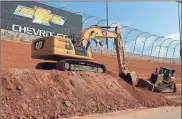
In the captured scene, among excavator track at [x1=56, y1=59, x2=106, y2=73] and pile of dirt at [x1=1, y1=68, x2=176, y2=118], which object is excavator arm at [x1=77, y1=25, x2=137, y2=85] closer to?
excavator track at [x1=56, y1=59, x2=106, y2=73]

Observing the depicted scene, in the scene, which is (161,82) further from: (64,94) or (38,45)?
(64,94)

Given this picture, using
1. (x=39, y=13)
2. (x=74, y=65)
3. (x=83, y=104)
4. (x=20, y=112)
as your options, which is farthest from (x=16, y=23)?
(x=20, y=112)

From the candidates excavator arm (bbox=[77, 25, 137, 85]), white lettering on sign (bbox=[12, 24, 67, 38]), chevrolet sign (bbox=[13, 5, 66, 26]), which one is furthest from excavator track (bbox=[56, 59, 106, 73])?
chevrolet sign (bbox=[13, 5, 66, 26])

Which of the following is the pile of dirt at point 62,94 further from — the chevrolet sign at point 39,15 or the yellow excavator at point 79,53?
the chevrolet sign at point 39,15

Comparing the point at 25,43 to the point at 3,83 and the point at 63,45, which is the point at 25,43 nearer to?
the point at 63,45

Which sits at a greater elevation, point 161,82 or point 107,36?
point 107,36

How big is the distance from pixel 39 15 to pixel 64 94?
2732cm

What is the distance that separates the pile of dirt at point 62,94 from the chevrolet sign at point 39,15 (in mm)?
21528

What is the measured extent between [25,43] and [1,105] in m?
18.8

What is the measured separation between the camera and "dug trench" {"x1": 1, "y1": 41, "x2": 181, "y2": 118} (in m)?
13.2

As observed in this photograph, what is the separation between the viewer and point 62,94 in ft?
50.7

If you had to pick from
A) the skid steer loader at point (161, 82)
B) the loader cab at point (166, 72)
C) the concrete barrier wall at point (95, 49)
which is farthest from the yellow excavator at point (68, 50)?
the concrete barrier wall at point (95, 49)

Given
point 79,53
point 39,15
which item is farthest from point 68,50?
point 39,15

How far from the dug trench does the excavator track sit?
74cm
